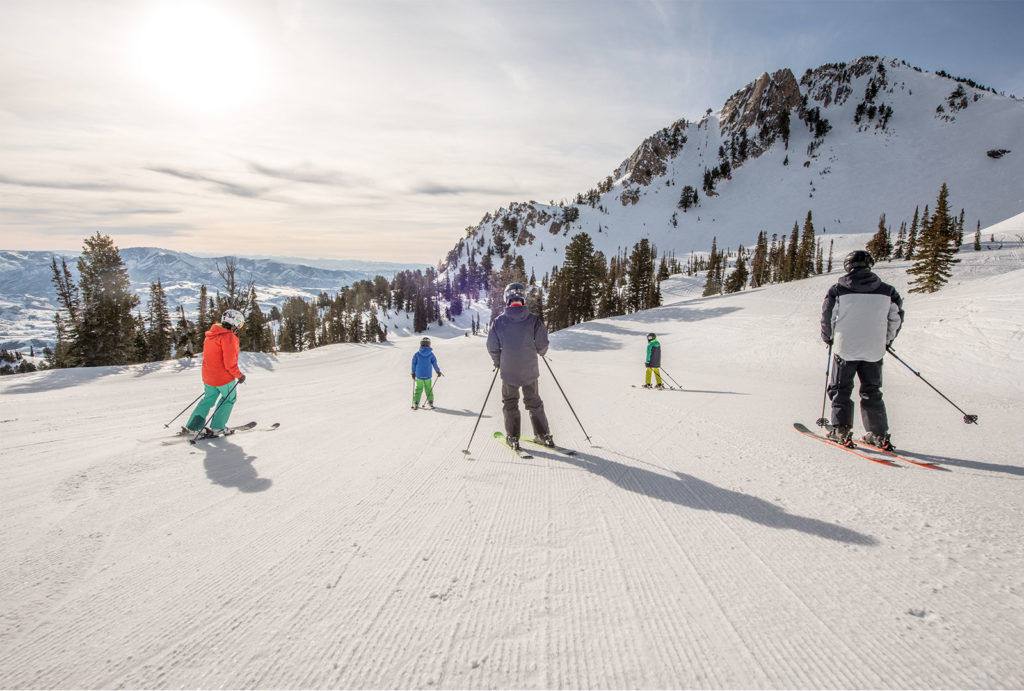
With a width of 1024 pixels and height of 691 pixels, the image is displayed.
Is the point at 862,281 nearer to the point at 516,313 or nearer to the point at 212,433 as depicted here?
the point at 516,313

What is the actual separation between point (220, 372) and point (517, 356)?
4.82m

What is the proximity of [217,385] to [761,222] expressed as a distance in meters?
208

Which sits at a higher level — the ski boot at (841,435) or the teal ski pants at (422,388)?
the ski boot at (841,435)

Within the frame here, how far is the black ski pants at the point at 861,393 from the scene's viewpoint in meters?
5.07

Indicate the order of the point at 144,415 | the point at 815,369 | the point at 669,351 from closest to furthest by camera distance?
the point at 144,415 → the point at 815,369 → the point at 669,351

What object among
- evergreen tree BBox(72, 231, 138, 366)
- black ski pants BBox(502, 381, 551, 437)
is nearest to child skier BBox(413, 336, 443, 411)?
black ski pants BBox(502, 381, 551, 437)

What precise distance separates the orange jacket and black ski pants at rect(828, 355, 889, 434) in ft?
28.6

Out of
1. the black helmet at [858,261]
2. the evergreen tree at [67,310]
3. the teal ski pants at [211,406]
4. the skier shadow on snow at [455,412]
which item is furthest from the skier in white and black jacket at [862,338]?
the evergreen tree at [67,310]

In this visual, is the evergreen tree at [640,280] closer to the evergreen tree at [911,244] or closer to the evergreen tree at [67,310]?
the evergreen tree at [911,244]

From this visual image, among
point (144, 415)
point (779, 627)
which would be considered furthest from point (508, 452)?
point (144, 415)

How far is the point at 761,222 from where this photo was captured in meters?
172

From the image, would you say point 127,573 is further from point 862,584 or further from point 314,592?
point 862,584

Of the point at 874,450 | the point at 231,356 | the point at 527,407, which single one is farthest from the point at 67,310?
the point at 874,450

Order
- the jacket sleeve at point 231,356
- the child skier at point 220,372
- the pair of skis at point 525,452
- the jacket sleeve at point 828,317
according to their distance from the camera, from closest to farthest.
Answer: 1. the pair of skis at point 525,452
2. the jacket sleeve at point 828,317
3. the child skier at point 220,372
4. the jacket sleeve at point 231,356
